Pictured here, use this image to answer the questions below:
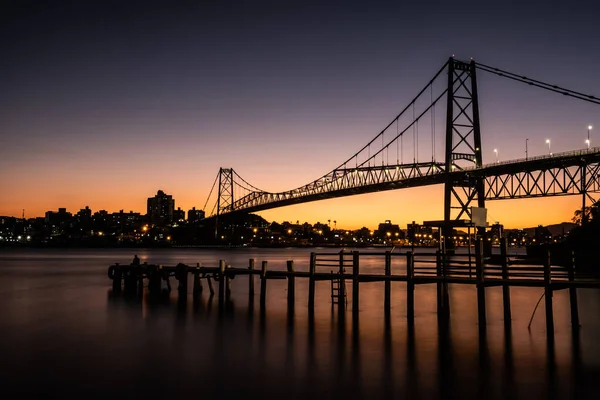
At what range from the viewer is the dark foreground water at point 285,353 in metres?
12.5

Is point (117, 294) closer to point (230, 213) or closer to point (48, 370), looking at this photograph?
point (48, 370)

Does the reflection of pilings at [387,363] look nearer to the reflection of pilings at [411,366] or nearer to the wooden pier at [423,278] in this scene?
the reflection of pilings at [411,366]

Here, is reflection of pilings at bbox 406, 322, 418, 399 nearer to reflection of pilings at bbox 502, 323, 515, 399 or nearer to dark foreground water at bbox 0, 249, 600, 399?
dark foreground water at bbox 0, 249, 600, 399

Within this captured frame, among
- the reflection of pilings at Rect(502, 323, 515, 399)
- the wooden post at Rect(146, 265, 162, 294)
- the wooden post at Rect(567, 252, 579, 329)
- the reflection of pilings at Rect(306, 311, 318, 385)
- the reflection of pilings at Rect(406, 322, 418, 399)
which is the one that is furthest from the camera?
the wooden post at Rect(146, 265, 162, 294)

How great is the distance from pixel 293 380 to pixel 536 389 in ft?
16.2

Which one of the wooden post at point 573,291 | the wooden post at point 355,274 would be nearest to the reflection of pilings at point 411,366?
the wooden post at point 355,274

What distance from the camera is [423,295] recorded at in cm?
3222

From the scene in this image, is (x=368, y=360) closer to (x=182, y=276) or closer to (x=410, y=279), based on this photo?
(x=410, y=279)

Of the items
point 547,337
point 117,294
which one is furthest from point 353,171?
point 547,337

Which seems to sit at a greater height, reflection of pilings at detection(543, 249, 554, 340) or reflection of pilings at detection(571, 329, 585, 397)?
reflection of pilings at detection(543, 249, 554, 340)

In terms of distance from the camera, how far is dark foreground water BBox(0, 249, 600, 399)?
12.5 metres

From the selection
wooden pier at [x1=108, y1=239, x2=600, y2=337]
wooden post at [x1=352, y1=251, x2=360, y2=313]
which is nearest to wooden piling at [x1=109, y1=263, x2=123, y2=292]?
wooden pier at [x1=108, y1=239, x2=600, y2=337]

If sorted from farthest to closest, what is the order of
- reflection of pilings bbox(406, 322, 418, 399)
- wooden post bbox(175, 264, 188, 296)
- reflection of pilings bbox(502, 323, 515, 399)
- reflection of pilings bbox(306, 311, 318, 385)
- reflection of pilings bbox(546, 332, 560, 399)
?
1. wooden post bbox(175, 264, 188, 296)
2. reflection of pilings bbox(306, 311, 318, 385)
3. reflection of pilings bbox(502, 323, 515, 399)
4. reflection of pilings bbox(406, 322, 418, 399)
5. reflection of pilings bbox(546, 332, 560, 399)

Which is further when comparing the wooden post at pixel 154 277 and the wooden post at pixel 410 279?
the wooden post at pixel 154 277
